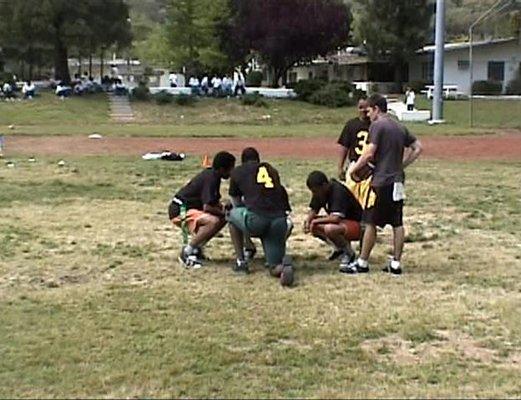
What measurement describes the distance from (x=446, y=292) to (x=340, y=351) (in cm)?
209

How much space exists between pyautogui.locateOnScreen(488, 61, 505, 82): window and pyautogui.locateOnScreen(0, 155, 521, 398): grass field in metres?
49.7

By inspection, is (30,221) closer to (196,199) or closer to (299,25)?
(196,199)

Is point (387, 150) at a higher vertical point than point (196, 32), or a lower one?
lower

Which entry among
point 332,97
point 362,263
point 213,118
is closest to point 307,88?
point 332,97

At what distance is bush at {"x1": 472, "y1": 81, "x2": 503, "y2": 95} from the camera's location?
Result: 5688 cm

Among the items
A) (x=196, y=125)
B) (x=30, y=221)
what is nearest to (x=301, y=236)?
(x=30, y=221)

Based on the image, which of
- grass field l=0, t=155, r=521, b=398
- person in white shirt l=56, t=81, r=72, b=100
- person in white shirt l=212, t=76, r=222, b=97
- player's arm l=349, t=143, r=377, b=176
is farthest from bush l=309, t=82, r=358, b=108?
player's arm l=349, t=143, r=377, b=176

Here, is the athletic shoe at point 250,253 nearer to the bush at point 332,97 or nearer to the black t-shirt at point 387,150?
the black t-shirt at point 387,150

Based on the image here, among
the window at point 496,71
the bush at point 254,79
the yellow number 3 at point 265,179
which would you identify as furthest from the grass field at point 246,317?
the bush at point 254,79

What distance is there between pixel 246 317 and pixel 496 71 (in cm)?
5639

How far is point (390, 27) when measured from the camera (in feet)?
196

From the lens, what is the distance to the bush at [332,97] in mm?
46031

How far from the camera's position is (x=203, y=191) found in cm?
909

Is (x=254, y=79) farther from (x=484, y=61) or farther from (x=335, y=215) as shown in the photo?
(x=335, y=215)
